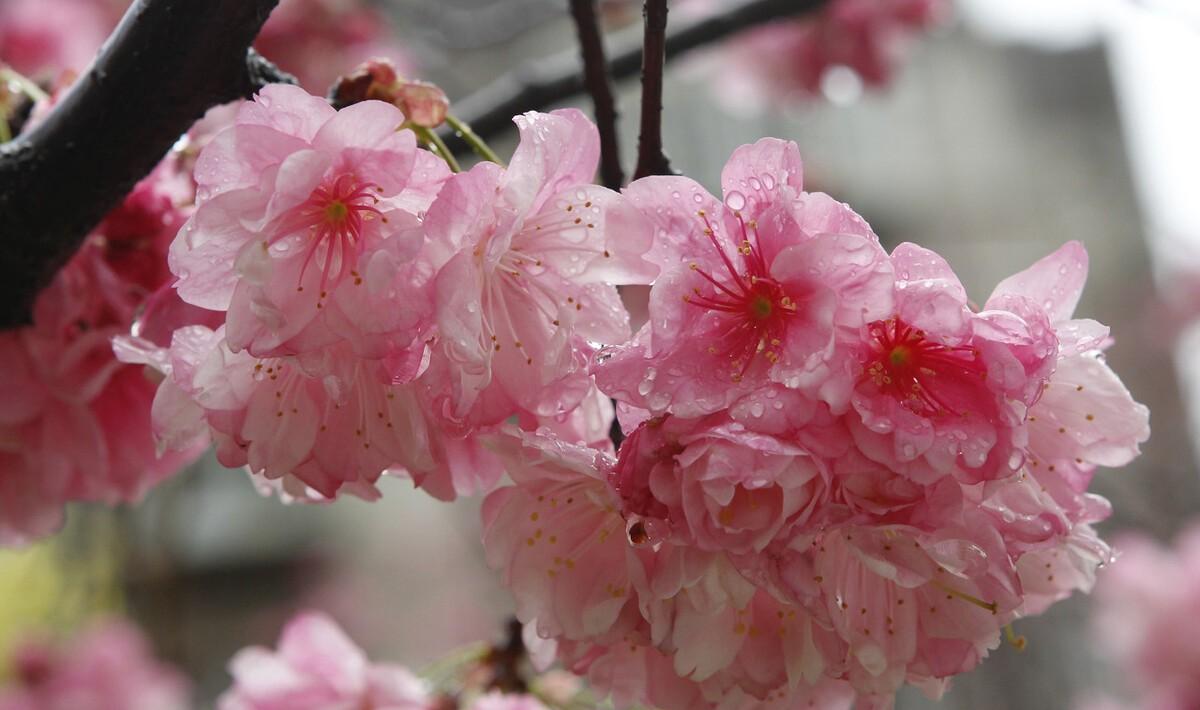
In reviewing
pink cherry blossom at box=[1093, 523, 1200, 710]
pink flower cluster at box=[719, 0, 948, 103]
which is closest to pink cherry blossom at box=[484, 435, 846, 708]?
pink flower cluster at box=[719, 0, 948, 103]

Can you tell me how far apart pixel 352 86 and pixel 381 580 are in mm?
4481

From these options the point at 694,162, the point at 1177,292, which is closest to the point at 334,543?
the point at 694,162

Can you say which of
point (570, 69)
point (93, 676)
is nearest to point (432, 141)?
point (570, 69)

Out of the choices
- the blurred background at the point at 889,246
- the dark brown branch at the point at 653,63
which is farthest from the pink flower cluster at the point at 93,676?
the dark brown branch at the point at 653,63

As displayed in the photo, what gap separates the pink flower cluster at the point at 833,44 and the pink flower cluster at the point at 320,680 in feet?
3.93

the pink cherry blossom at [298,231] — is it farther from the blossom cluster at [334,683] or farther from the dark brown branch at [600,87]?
the blossom cluster at [334,683]

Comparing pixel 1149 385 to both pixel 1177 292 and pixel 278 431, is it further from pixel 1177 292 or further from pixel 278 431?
pixel 278 431

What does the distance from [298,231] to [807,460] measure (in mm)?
228

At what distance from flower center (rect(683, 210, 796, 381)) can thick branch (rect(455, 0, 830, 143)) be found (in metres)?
0.51

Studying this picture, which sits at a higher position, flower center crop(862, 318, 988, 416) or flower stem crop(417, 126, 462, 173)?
flower stem crop(417, 126, 462, 173)

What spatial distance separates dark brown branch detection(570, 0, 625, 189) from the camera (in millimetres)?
633

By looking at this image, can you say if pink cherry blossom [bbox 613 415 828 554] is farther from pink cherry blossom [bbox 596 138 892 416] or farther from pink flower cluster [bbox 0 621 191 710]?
pink flower cluster [bbox 0 621 191 710]

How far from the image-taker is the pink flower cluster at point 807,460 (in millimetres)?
426

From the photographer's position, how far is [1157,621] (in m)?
2.16
